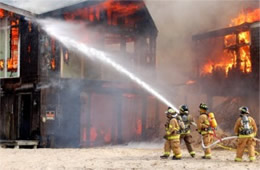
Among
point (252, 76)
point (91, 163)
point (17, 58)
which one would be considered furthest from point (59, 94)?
point (252, 76)

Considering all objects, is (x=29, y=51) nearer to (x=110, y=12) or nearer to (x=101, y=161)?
(x=110, y=12)

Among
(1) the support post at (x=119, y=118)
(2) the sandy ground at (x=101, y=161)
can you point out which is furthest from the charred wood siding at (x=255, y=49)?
(2) the sandy ground at (x=101, y=161)

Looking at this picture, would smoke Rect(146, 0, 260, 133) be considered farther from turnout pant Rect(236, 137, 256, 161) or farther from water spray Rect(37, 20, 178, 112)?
Answer: turnout pant Rect(236, 137, 256, 161)

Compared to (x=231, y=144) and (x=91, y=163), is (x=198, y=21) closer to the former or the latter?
(x=231, y=144)

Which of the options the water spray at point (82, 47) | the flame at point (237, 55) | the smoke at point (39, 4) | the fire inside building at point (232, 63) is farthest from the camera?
the flame at point (237, 55)

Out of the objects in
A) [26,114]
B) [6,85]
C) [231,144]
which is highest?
[6,85]

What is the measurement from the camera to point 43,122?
1620 cm

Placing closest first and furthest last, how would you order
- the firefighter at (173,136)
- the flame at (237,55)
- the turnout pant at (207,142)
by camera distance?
the firefighter at (173,136), the turnout pant at (207,142), the flame at (237,55)

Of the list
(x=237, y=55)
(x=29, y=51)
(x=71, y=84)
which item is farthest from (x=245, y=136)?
(x=237, y=55)

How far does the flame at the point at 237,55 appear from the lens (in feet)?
75.5

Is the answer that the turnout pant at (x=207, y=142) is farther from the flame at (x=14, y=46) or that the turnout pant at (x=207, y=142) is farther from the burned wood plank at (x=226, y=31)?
the burned wood plank at (x=226, y=31)

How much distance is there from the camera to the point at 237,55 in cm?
2366

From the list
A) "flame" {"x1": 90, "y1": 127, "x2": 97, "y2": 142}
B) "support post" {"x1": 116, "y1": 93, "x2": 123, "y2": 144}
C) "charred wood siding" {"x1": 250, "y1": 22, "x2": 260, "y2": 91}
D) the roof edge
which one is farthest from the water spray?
"charred wood siding" {"x1": 250, "y1": 22, "x2": 260, "y2": 91}

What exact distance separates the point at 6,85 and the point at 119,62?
5.61 metres
